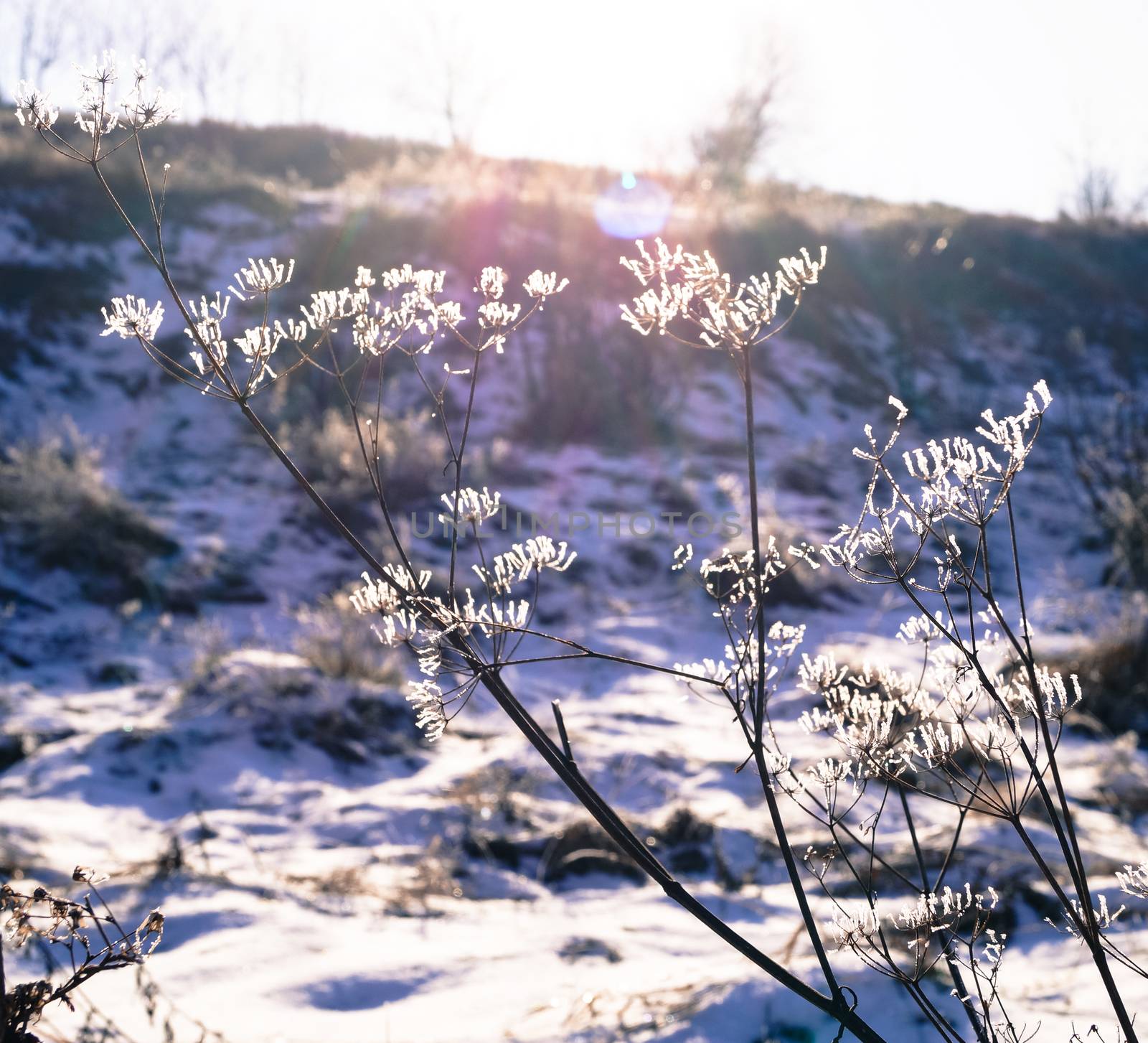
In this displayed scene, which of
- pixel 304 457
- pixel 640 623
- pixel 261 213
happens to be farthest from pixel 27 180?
pixel 640 623

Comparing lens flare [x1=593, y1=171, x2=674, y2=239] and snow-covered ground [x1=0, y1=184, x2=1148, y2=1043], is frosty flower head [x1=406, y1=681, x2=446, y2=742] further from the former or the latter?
lens flare [x1=593, y1=171, x2=674, y2=239]

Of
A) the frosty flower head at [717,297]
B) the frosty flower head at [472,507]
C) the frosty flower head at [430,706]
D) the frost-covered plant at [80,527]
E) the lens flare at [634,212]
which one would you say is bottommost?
the frosty flower head at [430,706]

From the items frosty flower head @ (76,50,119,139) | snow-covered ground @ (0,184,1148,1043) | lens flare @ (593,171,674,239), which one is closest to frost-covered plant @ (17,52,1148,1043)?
frosty flower head @ (76,50,119,139)

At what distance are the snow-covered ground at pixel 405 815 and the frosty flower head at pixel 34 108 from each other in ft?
5.22

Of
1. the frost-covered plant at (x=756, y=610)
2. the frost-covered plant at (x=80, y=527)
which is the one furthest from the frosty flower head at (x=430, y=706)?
the frost-covered plant at (x=80, y=527)

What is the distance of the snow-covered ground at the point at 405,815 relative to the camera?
2035 mm

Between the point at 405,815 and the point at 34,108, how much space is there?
114 inches

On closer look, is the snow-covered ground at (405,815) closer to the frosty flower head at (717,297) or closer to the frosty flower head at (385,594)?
the frosty flower head at (385,594)

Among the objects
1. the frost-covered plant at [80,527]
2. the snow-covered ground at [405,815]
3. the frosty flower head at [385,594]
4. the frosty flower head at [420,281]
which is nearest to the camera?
the frosty flower head at [385,594]

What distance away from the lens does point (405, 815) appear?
345cm

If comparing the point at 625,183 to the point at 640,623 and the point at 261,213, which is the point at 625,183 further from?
the point at 640,623

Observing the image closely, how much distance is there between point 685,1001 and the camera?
1976 mm

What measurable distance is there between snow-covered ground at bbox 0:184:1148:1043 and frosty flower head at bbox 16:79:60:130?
159 cm

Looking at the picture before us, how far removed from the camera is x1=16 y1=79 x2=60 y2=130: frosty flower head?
3.62 feet
